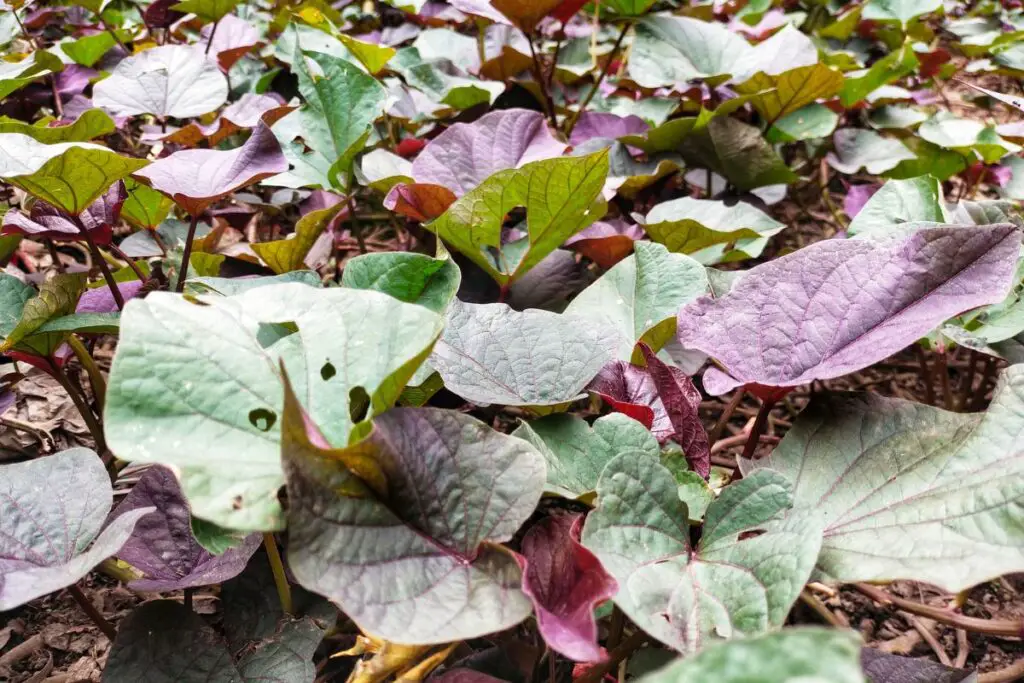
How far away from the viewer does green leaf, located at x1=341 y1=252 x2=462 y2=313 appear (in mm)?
620

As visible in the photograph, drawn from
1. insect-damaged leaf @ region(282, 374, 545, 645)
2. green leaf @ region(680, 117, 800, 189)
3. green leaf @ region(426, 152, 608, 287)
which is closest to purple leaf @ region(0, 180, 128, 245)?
green leaf @ region(426, 152, 608, 287)

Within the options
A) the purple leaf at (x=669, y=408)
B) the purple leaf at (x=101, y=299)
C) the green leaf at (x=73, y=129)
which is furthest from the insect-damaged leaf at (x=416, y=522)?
the green leaf at (x=73, y=129)

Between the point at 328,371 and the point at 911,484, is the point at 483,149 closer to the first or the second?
the point at 328,371

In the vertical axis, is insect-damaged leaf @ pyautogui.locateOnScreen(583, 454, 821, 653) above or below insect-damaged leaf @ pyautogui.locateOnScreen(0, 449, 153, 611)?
above

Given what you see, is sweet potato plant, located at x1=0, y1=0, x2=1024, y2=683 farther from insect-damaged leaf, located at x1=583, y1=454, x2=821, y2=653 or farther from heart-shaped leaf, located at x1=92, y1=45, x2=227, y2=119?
heart-shaped leaf, located at x1=92, y1=45, x2=227, y2=119

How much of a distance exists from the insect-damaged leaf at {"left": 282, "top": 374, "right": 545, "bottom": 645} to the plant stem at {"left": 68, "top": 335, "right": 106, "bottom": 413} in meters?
0.48

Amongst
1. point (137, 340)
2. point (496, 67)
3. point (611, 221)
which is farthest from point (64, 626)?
point (496, 67)

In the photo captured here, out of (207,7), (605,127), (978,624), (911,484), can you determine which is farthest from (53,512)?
(207,7)

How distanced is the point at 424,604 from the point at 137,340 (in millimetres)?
237

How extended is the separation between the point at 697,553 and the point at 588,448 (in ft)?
0.38

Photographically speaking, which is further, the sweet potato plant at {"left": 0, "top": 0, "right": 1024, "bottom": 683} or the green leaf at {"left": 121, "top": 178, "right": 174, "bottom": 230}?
the green leaf at {"left": 121, "top": 178, "right": 174, "bottom": 230}

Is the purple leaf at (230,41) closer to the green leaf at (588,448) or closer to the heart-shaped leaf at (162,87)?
the heart-shaped leaf at (162,87)

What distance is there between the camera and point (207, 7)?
1.33m

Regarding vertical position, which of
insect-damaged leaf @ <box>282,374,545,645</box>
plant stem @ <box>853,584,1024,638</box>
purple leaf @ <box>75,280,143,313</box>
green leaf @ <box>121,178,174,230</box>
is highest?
insect-damaged leaf @ <box>282,374,545,645</box>
